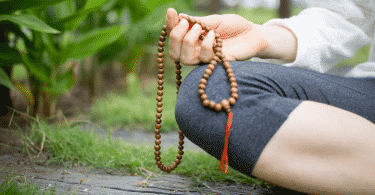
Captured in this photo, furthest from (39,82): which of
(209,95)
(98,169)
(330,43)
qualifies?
(330,43)

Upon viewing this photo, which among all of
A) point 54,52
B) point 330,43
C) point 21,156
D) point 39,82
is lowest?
point 21,156

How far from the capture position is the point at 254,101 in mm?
515

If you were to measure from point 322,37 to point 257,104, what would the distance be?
346 mm

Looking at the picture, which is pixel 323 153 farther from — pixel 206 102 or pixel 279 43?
pixel 279 43

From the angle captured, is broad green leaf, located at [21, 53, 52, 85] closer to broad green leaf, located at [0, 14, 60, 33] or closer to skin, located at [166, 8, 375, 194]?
broad green leaf, located at [0, 14, 60, 33]

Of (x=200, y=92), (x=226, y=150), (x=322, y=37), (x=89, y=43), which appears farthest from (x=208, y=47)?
(x=89, y=43)

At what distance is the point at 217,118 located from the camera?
0.52m

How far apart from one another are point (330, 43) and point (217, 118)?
16.6 inches

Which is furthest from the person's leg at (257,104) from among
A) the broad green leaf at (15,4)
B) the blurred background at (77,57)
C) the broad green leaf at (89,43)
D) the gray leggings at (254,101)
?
the broad green leaf at (89,43)

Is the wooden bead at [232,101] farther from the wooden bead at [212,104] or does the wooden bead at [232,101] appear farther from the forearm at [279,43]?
the forearm at [279,43]

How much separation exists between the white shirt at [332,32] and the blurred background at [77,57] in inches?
6.0

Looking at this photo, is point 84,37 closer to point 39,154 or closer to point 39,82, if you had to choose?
point 39,82

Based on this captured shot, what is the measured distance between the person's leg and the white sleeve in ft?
0.30

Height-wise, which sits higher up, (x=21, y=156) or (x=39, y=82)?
(x=39, y=82)
